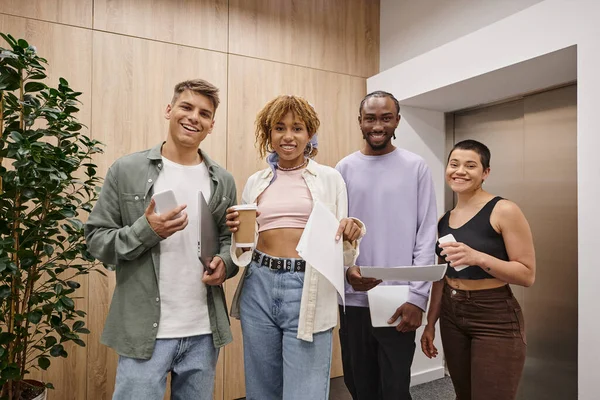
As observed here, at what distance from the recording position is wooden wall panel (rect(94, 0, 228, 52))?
2881 mm

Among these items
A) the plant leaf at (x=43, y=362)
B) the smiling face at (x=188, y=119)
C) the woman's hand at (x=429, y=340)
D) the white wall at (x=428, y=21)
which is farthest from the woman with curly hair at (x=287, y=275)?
the white wall at (x=428, y=21)

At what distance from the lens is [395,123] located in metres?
2.07

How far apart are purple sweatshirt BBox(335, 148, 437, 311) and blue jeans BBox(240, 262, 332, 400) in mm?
506

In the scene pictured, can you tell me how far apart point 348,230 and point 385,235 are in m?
0.47

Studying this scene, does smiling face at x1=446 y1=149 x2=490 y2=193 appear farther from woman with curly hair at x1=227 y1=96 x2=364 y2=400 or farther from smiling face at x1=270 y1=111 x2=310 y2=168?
smiling face at x1=270 y1=111 x2=310 y2=168

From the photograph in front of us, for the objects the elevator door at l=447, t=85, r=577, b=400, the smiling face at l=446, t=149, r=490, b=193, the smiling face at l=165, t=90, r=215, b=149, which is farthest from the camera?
the elevator door at l=447, t=85, r=577, b=400

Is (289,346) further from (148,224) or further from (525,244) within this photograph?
(525,244)

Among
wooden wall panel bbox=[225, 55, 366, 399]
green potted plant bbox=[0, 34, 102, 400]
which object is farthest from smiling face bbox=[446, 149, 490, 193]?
green potted plant bbox=[0, 34, 102, 400]

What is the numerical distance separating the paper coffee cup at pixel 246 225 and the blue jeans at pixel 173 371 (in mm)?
429

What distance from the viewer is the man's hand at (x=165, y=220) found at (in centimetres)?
146

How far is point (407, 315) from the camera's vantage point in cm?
189

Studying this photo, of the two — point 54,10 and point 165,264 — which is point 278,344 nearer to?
point 165,264

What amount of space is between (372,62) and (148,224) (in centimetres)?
314

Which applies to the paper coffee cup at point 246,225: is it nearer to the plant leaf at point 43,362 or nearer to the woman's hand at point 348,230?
the woman's hand at point 348,230
